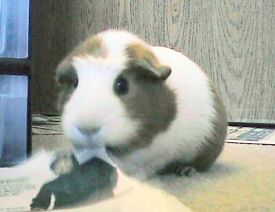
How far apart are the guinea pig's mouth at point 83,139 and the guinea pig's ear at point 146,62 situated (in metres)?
0.14

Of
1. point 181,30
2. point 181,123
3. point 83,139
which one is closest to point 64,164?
point 83,139

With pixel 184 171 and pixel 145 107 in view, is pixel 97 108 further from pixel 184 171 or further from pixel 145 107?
pixel 184 171

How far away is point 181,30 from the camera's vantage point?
6.61ft

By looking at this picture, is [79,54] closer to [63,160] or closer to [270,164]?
[63,160]

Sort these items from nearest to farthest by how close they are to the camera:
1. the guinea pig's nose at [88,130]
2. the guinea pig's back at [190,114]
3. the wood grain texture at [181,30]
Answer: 1. the guinea pig's nose at [88,130]
2. the guinea pig's back at [190,114]
3. the wood grain texture at [181,30]

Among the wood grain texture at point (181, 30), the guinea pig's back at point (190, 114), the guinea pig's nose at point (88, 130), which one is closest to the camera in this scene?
the guinea pig's nose at point (88, 130)

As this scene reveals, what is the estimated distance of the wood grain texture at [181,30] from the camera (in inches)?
78.3

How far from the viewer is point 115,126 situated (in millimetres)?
871

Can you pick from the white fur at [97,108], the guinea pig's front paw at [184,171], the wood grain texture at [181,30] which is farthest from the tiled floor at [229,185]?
the wood grain texture at [181,30]

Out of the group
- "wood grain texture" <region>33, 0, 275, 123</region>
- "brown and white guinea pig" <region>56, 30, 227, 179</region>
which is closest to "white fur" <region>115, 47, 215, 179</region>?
"brown and white guinea pig" <region>56, 30, 227, 179</region>

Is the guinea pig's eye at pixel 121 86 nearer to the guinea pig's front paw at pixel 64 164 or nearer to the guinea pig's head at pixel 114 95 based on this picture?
the guinea pig's head at pixel 114 95

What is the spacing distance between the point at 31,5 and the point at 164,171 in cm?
54

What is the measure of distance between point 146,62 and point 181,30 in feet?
3.67

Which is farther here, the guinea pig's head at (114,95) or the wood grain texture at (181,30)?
the wood grain texture at (181,30)
